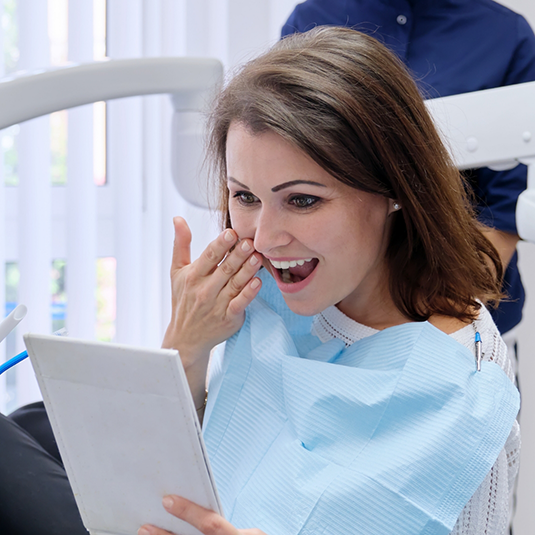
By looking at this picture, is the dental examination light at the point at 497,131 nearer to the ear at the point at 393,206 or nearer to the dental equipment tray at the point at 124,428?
the ear at the point at 393,206

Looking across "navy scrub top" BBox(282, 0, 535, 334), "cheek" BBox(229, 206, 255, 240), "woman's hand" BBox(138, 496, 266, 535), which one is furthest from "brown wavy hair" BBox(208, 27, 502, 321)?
"woman's hand" BBox(138, 496, 266, 535)

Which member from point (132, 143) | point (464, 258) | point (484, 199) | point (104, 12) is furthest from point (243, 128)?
point (104, 12)

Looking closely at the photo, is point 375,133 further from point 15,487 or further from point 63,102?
point 15,487

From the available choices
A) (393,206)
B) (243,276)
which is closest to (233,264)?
(243,276)

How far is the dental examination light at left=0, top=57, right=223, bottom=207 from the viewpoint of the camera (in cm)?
77

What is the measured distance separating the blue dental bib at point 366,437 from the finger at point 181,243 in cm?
21

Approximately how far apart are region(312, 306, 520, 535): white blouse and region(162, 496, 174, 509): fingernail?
0.35 meters

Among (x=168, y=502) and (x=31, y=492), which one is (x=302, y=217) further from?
(x=31, y=492)

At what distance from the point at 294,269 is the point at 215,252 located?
4.6 inches

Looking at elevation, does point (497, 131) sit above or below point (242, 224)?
above

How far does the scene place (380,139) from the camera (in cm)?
78

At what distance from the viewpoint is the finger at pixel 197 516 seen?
613mm

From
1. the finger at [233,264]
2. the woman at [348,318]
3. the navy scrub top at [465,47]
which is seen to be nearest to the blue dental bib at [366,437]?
the woman at [348,318]

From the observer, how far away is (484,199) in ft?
3.87
